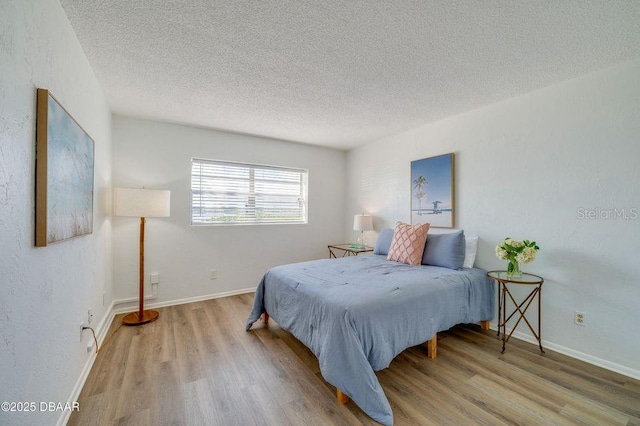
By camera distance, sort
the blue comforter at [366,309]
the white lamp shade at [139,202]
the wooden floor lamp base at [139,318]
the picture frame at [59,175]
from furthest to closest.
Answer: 1. the wooden floor lamp base at [139,318]
2. the white lamp shade at [139,202]
3. the blue comforter at [366,309]
4. the picture frame at [59,175]

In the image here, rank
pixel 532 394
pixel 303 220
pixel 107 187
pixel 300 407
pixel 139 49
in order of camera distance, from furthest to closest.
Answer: pixel 303 220 → pixel 107 187 → pixel 139 49 → pixel 532 394 → pixel 300 407

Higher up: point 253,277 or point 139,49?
point 139,49

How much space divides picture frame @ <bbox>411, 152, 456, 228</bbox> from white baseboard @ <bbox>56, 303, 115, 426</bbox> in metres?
3.53

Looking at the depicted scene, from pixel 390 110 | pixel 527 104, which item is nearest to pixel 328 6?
pixel 390 110

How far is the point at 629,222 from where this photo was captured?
6.69 feet

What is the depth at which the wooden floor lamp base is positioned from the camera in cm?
286

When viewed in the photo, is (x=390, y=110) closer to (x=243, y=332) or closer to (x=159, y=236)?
(x=243, y=332)

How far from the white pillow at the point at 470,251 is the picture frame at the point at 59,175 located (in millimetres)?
3264

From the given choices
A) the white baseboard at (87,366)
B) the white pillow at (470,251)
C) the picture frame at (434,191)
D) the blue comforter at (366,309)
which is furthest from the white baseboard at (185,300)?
the white pillow at (470,251)

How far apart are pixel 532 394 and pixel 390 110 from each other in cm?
273

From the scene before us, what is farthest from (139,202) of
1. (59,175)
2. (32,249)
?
(32,249)

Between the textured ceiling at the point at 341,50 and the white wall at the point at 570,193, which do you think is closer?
the textured ceiling at the point at 341,50

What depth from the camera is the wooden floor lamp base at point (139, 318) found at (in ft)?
9.39

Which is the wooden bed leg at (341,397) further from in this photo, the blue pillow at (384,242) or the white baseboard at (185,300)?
the white baseboard at (185,300)
